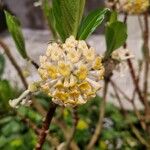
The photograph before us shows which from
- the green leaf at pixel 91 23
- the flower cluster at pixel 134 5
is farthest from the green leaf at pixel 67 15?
the flower cluster at pixel 134 5

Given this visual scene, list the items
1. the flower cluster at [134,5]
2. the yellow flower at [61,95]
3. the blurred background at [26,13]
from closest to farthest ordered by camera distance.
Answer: the yellow flower at [61,95] < the flower cluster at [134,5] < the blurred background at [26,13]

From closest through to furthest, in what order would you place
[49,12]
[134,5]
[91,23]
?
[91,23], [49,12], [134,5]

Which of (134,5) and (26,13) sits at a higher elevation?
(134,5)

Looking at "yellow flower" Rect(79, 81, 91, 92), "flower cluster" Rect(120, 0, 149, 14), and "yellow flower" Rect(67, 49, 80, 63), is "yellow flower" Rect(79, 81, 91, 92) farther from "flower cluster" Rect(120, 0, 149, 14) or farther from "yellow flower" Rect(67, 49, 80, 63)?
"flower cluster" Rect(120, 0, 149, 14)

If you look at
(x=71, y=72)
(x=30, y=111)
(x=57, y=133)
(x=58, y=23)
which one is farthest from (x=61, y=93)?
(x=30, y=111)

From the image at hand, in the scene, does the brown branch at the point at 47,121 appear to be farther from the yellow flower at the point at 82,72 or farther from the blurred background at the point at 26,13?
the blurred background at the point at 26,13

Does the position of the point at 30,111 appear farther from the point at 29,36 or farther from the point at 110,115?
the point at 29,36

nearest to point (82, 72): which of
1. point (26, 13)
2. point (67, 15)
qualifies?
point (67, 15)

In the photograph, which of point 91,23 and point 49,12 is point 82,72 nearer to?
point 91,23
